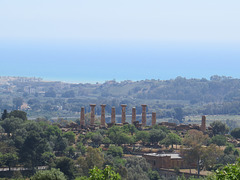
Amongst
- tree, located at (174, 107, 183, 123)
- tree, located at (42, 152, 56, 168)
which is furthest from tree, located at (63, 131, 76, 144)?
tree, located at (174, 107, 183, 123)

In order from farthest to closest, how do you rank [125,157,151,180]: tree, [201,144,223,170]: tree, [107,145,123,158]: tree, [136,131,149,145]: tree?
[136,131,149,145]: tree → [107,145,123,158]: tree → [201,144,223,170]: tree → [125,157,151,180]: tree

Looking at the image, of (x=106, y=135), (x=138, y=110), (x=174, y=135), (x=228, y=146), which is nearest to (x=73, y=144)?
(x=106, y=135)

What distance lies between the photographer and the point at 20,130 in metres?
66.3

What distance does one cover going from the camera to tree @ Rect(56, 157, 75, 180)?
55.4 m

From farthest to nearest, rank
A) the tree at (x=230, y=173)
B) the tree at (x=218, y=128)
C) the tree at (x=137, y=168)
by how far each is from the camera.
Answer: the tree at (x=218, y=128) < the tree at (x=137, y=168) < the tree at (x=230, y=173)

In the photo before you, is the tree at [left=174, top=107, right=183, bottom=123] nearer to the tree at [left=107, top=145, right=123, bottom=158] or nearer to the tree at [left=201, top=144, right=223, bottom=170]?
the tree at [left=107, top=145, right=123, bottom=158]

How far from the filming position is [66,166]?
183ft

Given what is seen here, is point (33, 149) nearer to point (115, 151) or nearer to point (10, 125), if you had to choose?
point (115, 151)

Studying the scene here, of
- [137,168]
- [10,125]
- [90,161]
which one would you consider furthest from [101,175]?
[10,125]

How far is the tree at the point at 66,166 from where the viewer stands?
5541 centimetres

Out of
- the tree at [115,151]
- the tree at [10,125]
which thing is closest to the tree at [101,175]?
the tree at [115,151]

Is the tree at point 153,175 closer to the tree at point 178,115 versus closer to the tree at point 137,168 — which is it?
the tree at point 137,168

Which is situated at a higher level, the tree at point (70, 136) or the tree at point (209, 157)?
the tree at point (70, 136)

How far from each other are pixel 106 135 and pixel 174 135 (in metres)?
6.90
